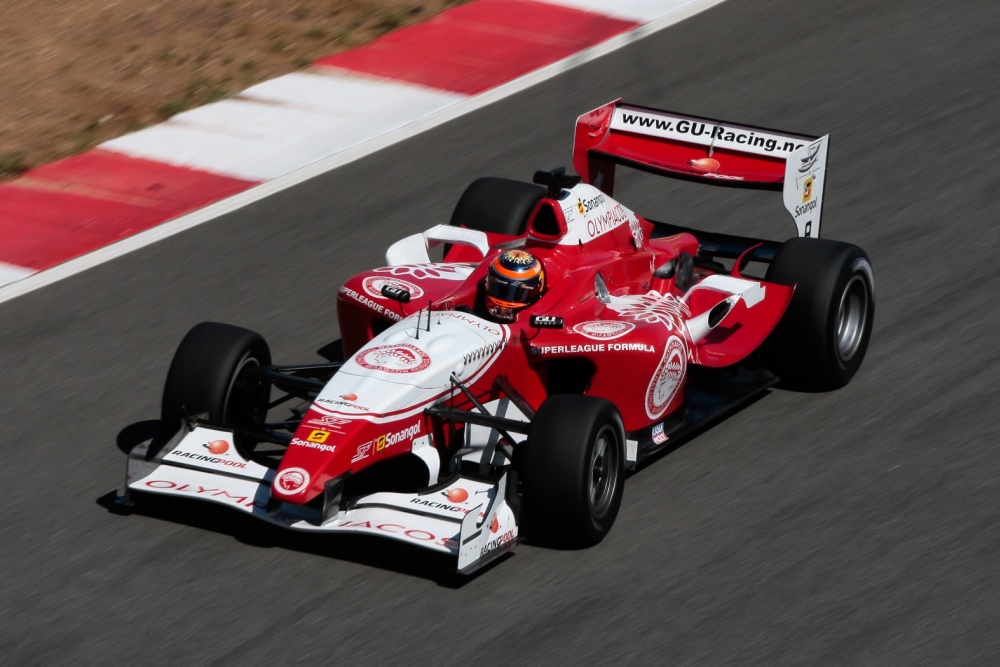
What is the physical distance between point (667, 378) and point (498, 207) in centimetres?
204

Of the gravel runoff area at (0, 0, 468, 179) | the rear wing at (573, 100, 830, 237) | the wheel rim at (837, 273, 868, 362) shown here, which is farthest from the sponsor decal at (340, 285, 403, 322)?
the gravel runoff area at (0, 0, 468, 179)

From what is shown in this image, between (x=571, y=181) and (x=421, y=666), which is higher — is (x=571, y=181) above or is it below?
above

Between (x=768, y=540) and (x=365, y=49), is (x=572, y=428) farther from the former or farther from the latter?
(x=365, y=49)

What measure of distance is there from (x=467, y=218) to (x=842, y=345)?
231cm

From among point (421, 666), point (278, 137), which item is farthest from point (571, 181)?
point (278, 137)

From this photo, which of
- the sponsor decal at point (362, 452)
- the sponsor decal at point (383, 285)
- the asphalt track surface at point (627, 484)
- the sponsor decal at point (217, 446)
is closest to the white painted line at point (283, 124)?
the asphalt track surface at point (627, 484)

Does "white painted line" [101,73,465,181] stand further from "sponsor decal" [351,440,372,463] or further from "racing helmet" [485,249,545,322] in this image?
"sponsor decal" [351,440,372,463]

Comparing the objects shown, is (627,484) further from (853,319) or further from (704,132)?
(704,132)

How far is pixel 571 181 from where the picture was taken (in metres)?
8.27

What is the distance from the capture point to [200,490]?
699 centimetres

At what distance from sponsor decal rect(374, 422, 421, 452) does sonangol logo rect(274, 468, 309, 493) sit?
372mm

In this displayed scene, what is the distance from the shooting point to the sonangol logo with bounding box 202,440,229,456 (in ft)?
23.6

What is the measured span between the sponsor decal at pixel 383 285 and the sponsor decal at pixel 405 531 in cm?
162

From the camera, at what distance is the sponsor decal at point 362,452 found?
685 centimetres
